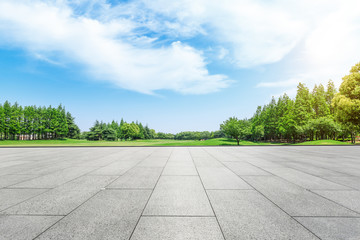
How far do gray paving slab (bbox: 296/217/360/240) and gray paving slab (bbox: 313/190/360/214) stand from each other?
0.86 metres

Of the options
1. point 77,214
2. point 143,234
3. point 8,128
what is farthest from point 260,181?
point 8,128

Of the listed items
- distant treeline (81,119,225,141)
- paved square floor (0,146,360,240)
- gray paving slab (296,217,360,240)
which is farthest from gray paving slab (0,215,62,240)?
distant treeline (81,119,225,141)

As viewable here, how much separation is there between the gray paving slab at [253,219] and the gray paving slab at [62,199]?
334 centimetres

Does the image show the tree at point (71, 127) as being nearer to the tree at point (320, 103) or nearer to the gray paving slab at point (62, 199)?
the gray paving slab at point (62, 199)

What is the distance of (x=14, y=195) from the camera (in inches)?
178

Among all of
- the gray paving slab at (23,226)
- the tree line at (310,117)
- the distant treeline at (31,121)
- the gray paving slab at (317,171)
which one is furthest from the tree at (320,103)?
the distant treeline at (31,121)

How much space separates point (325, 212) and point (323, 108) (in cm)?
6194

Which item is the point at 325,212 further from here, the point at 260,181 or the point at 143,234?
the point at 143,234

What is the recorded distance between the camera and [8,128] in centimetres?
6203

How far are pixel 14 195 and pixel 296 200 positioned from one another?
756cm

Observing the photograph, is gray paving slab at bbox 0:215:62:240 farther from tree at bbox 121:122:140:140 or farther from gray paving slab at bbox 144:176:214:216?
tree at bbox 121:122:140:140

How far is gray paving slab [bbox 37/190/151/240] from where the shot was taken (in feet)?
8.82

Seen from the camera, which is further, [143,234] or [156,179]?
[156,179]

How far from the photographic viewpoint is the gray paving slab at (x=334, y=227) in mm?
2662
